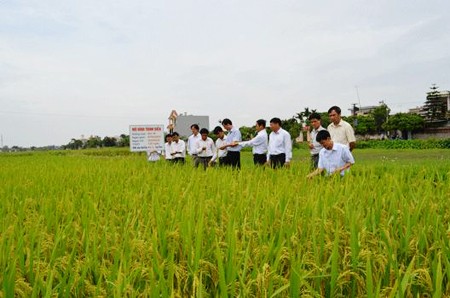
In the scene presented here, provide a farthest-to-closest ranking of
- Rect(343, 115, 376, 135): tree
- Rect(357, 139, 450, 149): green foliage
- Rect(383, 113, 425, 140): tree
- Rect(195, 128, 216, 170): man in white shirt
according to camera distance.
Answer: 1. Rect(343, 115, 376, 135): tree
2. Rect(383, 113, 425, 140): tree
3. Rect(357, 139, 450, 149): green foliage
4. Rect(195, 128, 216, 170): man in white shirt

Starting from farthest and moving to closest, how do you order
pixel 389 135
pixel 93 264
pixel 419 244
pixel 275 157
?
pixel 389 135 < pixel 275 157 < pixel 419 244 < pixel 93 264

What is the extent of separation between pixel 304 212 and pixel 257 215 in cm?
29

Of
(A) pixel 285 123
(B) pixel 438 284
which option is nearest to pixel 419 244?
(B) pixel 438 284

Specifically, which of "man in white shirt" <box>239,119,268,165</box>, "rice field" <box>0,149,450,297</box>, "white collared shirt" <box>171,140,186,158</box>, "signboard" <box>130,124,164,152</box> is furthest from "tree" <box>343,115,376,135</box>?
"rice field" <box>0,149,450,297</box>

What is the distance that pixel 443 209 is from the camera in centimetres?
265

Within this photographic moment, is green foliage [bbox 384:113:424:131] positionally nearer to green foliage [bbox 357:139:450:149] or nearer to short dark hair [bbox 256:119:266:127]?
green foliage [bbox 357:139:450:149]

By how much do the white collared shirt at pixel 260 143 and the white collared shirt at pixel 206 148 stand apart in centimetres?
127

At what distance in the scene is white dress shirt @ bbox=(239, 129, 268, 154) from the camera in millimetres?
6559

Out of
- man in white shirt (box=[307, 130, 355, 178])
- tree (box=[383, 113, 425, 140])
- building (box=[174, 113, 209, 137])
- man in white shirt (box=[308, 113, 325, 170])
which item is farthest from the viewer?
tree (box=[383, 113, 425, 140])

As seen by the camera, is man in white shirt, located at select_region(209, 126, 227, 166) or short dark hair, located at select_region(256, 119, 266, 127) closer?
short dark hair, located at select_region(256, 119, 266, 127)

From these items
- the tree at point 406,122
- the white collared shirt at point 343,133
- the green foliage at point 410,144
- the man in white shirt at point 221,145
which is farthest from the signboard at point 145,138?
the tree at point 406,122

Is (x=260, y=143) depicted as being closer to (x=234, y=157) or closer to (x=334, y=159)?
(x=234, y=157)

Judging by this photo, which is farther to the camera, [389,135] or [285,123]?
[389,135]

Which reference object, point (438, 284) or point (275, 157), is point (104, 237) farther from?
point (275, 157)
